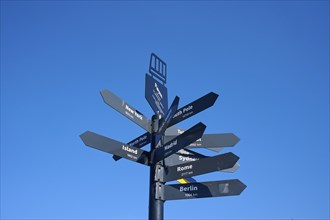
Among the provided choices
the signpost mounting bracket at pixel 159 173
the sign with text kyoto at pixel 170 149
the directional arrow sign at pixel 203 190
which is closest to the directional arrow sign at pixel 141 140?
the sign with text kyoto at pixel 170 149

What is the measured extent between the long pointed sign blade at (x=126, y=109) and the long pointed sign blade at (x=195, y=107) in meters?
0.41

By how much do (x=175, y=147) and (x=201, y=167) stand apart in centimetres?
44

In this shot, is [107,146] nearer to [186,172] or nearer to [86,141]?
[86,141]

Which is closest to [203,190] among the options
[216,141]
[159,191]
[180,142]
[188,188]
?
[188,188]

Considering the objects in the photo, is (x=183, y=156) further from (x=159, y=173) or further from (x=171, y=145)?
(x=171, y=145)

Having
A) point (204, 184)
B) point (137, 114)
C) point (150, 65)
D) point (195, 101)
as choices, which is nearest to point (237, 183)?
point (204, 184)

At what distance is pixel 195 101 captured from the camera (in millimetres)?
5301

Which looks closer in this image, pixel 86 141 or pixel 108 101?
pixel 86 141

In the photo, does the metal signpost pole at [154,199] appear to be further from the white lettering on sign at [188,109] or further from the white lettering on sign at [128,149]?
the white lettering on sign at [188,109]

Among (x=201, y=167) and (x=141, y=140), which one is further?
(x=141, y=140)

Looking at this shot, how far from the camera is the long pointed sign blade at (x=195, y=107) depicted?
Answer: 510 cm

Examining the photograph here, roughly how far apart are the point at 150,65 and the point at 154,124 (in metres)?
1.01

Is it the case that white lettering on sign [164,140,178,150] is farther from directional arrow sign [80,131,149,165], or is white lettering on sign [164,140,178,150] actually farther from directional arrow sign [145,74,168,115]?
directional arrow sign [145,74,168,115]

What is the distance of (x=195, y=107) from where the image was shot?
5.27 metres
